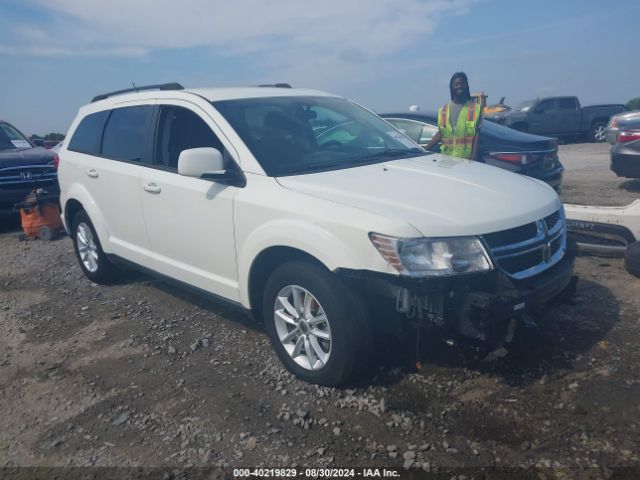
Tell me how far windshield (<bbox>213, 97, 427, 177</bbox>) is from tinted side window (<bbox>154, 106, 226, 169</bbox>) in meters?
0.25

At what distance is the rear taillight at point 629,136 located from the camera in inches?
383

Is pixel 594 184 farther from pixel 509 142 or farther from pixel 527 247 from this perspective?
pixel 527 247

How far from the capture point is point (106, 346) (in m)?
4.36

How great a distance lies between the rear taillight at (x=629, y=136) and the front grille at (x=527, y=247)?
7579mm

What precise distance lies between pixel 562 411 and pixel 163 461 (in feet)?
7.23

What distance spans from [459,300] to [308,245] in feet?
2.99

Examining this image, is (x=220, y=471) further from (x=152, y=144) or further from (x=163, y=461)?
(x=152, y=144)

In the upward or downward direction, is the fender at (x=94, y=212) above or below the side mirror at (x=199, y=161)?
below

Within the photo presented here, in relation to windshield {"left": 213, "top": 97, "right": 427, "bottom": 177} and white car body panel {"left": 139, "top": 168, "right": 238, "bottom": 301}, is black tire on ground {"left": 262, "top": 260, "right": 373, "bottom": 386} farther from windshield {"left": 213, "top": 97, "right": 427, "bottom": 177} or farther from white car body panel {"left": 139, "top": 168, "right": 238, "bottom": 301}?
windshield {"left": 213, "top": 97, "right": 427, "bottom": 177}

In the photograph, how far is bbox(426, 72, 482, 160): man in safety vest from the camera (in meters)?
6.17

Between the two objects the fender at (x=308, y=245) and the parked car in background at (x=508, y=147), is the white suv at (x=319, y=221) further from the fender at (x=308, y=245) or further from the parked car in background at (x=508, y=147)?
the parked car in background at (x=508, y=147)

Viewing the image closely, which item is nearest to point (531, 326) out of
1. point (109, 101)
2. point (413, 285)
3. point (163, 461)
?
point (413, 285)

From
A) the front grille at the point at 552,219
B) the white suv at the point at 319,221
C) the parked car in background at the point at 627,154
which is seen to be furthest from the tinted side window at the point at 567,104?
the front grille at the point at 552,219

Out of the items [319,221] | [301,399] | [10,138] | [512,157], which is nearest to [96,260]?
[301,399]
